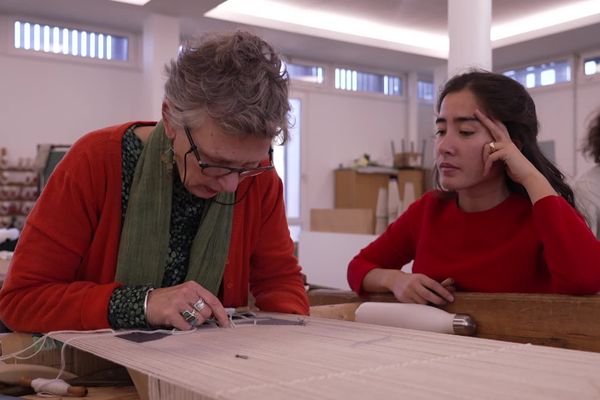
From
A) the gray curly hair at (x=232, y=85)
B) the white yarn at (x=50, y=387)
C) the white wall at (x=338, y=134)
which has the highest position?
the white wall at (x=338, y=134)

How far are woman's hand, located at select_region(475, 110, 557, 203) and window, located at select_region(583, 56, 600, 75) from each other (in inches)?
321

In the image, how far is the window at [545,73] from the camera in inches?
377

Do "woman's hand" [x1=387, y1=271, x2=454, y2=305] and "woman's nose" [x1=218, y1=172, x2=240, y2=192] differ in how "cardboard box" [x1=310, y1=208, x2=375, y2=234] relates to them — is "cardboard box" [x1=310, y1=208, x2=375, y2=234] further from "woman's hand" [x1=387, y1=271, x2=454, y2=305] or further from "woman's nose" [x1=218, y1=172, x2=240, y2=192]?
"woman's nose" [x1=218, y1=172, x2=240, y2=192]

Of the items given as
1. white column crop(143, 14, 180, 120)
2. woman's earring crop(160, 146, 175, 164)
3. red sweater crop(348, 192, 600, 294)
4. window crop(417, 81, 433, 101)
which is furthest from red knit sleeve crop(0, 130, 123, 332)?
window crop(417, 81, 433, 101)

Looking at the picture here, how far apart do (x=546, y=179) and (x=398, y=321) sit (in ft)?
1.92

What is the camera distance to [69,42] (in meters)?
8.23

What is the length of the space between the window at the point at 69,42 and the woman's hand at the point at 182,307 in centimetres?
741

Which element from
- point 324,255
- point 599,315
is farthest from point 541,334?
point 324,255

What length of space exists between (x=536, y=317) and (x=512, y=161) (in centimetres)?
49

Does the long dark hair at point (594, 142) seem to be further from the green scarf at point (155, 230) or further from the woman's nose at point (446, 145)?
the green scarf at point (155, 230)

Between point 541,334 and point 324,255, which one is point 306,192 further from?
point 541,334

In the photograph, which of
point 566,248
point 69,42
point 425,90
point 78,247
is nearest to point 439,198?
point 566,248

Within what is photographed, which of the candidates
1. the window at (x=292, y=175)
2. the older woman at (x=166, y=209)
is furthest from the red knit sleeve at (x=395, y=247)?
the window at (x=292, y=175)

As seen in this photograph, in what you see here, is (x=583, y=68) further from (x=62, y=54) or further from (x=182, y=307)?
(x=182, y=307)
